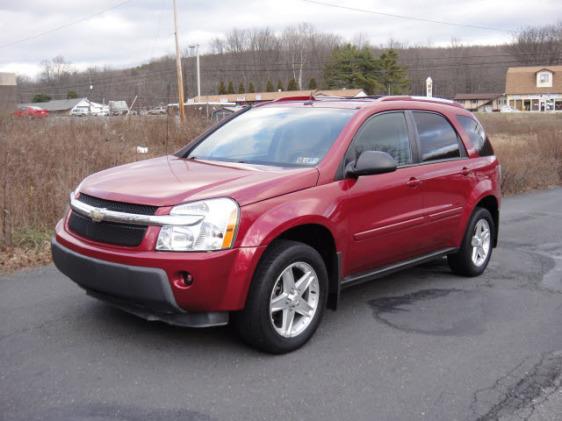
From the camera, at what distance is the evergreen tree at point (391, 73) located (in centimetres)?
8156

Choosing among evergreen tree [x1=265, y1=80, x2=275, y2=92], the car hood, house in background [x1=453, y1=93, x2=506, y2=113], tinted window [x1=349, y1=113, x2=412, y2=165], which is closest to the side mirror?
tinted window [x1=349, y1=113, x2=412, y2=165]

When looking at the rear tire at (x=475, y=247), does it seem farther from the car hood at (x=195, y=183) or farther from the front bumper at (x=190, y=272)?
the front bumper at (x=190, y=272)

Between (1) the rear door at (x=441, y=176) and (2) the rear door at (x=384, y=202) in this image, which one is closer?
(2) the rear door at (x=384, y=202)

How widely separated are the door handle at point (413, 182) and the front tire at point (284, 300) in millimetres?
1293

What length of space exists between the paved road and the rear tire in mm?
509

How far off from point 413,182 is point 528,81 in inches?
3913

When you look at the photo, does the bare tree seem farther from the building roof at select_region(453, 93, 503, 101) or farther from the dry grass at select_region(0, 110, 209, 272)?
the dry grass at select_region(0, 110, 209, 272)

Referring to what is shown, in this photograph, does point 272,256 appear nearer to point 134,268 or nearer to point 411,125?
point 134,268

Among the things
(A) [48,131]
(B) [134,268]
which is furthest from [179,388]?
(A) [48,131]

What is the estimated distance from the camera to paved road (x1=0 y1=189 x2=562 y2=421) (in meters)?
3.51

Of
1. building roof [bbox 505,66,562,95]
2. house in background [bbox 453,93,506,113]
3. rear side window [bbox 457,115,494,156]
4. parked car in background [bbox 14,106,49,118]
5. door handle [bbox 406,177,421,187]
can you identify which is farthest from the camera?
house in background [bbox 453,93,506,113]

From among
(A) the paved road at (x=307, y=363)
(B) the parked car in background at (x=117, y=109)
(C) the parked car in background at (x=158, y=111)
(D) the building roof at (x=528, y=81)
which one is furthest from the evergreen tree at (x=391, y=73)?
(A) the paved road at (x=307, y=363)

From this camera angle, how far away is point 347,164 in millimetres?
4805

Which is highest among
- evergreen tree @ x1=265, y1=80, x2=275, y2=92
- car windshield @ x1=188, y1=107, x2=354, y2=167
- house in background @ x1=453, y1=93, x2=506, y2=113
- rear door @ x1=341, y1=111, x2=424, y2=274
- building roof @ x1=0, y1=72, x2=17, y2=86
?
evergreen tree @ x1=265, y1=80, x2=275, y2=92
